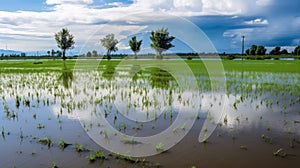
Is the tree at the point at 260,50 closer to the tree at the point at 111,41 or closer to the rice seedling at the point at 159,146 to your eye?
the tree at the point at 111,41

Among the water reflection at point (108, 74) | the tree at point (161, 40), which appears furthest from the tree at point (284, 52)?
the water reflection at point (108, 74)

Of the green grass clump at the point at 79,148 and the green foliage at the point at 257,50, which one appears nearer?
the green grass clump at the point at 79,148

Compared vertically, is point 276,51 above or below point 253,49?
below

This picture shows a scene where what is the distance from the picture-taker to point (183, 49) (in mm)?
8172

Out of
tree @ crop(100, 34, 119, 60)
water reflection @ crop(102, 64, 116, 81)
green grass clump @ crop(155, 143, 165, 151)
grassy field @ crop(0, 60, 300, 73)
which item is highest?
tree @ crop(100, 34, 119, 60)

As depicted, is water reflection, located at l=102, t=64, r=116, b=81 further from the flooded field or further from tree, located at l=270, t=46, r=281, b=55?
tree, located at l=270, t=46, r=281, b=55

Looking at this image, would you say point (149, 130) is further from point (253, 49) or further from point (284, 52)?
point (284, 52)

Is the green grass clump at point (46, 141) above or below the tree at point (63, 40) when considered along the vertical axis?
below

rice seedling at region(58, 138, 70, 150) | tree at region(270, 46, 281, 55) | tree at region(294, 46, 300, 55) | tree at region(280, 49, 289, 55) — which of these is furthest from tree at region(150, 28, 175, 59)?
tree at region(280, 49, 289, 55)

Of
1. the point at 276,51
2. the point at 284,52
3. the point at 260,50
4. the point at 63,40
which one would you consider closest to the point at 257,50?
the point at 260,50

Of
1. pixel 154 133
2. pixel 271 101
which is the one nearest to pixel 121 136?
pixel 154 133

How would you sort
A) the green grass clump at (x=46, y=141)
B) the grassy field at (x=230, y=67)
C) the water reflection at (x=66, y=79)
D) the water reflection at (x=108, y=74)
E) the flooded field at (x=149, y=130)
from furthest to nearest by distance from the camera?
the grassy field at (x=230, y=67) → the water reflection at (x=108, y=74) → the water reflection at (x=66, y=79) → the green grass clump at (x=46, y=141) → the flooded field at (x=149, y=130)

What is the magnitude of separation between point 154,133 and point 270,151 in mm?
2259

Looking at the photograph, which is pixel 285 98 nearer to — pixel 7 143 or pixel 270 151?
pixel 270 151
